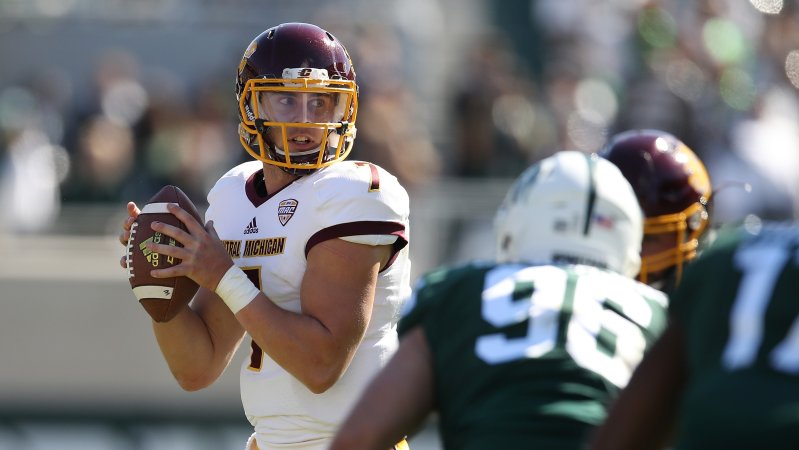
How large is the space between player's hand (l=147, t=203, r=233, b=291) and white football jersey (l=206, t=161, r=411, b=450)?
0.17 meters

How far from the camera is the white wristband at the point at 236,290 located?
3.46 metres

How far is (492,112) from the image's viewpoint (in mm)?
10734

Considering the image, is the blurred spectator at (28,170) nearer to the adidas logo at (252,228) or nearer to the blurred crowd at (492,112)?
the blurred crowd at (492,112)

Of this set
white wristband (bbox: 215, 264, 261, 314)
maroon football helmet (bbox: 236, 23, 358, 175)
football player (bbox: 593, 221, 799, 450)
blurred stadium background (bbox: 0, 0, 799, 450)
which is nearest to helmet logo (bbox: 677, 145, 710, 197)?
maroon football helmet (bbox: 236, 23, 358, 175)

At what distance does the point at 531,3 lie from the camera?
13.9m

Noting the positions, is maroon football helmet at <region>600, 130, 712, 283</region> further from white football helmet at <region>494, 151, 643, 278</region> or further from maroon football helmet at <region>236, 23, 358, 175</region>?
white football helmet at <region>494, 151, 643, 278</region>

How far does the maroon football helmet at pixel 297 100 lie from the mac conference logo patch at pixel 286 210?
0.33ft

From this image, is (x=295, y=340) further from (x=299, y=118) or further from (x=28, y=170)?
(x=28, y=170)

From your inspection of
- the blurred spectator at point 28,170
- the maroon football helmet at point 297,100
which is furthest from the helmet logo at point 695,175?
the blurred spectator at point 28,170

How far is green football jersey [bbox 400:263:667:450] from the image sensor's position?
101 inches

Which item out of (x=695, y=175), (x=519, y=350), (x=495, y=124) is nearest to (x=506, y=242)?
(x=519, y=350)

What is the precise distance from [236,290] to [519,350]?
109cm

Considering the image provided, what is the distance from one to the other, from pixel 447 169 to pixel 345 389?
26.4 feet

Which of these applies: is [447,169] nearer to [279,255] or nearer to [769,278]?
[279,255]
